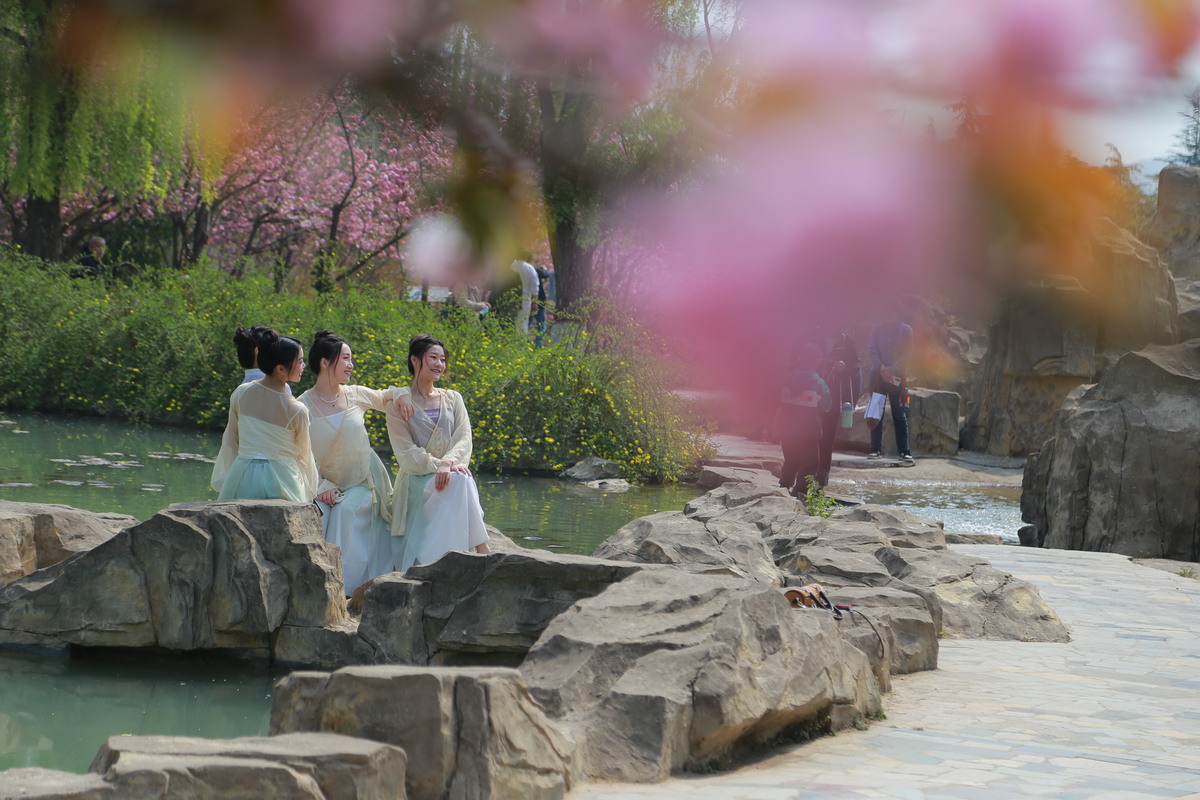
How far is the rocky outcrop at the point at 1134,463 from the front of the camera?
375 inches

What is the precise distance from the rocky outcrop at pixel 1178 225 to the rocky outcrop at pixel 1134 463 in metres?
8.14

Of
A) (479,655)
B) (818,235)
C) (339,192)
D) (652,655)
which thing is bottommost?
(479,655)

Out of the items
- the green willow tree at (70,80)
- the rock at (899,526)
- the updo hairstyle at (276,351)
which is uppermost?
the green willow tree at (70,80)

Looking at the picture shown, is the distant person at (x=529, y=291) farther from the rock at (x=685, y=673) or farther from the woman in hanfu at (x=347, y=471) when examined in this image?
the rock at (x=685, y=673)

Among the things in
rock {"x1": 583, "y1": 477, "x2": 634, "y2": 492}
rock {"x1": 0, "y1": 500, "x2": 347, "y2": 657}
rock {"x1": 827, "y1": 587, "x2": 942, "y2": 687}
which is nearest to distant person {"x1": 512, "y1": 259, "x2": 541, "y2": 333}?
rock {"x1": 583, "y1": 477, "x2": 634, "y2": 492}

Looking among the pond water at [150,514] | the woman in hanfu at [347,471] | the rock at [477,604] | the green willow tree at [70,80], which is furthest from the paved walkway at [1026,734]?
the woman in hanfu at [347,471]

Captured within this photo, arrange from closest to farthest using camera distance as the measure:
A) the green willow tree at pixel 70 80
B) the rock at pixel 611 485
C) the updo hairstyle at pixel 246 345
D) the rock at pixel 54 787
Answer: the green willow tree at pixel 70 80 → the rock at pixel 54 787 → the updo hairstyle at pixel 246 345 → the rock at pixel 611 485

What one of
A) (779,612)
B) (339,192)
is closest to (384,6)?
(779,612)

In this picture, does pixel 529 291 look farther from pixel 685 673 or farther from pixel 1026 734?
pixel 685 673

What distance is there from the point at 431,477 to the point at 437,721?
3.86 metres

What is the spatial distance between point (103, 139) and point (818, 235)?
0.94 m

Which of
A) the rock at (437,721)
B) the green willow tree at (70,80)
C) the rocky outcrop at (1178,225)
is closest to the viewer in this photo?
the green willow tree at (70,80)

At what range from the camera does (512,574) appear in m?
4.46

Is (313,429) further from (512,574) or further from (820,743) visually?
(820,743)
